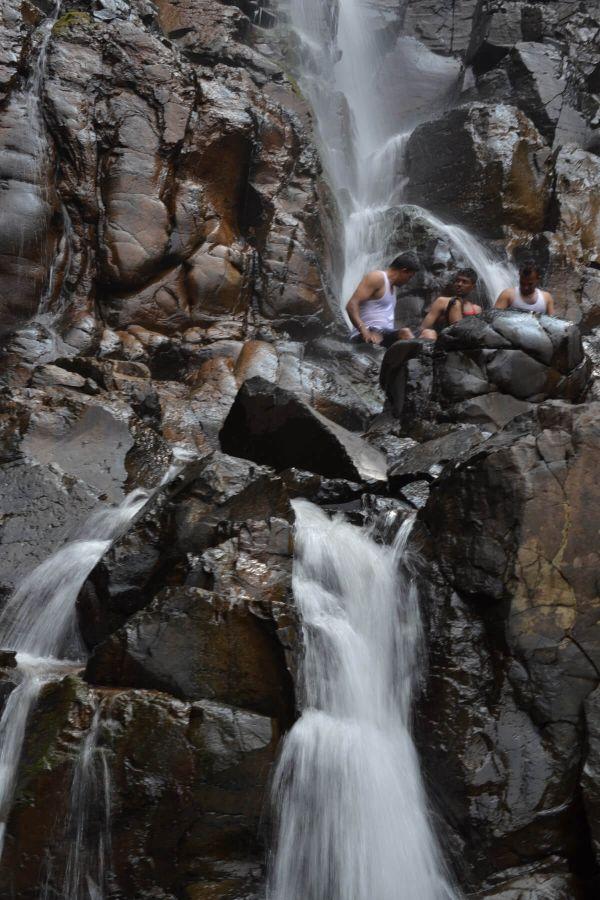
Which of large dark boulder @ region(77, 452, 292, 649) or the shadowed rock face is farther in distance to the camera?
the shadowed rock face

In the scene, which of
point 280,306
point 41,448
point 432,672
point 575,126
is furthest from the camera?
point 575,126

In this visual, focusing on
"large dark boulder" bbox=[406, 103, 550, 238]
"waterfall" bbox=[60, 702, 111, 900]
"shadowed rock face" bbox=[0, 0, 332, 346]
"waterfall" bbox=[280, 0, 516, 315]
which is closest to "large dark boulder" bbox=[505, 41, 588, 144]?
"large dark boulder" bbox=[406, 103, 550, 238]

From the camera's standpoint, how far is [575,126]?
50.8 ft

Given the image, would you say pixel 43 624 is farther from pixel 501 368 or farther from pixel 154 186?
pixel 154 186

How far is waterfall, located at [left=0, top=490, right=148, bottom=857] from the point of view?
13.5 ft

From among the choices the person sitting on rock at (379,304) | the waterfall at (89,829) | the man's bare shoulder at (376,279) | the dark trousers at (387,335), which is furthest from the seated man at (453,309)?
the waterfall at (89,829)

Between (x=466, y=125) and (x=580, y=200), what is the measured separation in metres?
2.46

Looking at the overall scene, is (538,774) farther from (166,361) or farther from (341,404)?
(166,361)

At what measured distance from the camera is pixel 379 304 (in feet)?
31.2

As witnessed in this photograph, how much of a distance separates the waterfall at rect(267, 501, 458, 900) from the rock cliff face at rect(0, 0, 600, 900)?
5.7 inches

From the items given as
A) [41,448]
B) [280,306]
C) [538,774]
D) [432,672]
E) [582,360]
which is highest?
[280,306]

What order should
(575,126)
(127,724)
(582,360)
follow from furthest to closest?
1. (575,126)
2. (582,360)
3. (127,724)

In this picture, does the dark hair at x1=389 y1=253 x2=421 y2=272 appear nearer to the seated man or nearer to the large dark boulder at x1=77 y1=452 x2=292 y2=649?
the seated man

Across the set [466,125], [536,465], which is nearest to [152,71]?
[466,125]
